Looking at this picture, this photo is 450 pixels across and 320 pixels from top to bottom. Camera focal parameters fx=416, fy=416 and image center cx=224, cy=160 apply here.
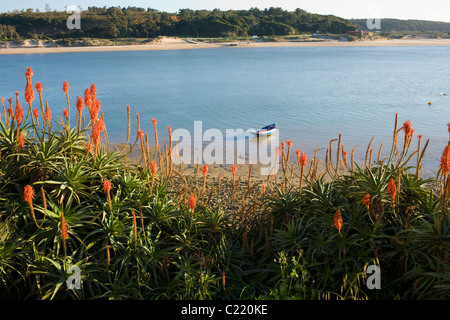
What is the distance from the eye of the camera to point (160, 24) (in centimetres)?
9906

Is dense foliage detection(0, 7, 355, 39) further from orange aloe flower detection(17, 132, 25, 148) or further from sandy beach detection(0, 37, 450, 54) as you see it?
orange aloe flower detection(17, 132, 25, 148)

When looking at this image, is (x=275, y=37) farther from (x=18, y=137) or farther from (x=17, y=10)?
(x=18, y=137)

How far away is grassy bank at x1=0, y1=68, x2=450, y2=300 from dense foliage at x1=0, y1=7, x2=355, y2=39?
302 feet

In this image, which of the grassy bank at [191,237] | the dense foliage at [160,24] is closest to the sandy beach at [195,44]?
the dense foliage at [160,24]

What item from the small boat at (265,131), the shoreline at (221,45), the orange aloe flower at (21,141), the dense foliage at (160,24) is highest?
the dense foliage at (160,24)

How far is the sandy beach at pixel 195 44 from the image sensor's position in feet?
255

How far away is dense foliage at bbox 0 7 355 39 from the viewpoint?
89812mm

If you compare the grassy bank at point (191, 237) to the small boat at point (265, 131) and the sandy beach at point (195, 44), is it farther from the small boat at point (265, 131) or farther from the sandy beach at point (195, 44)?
the sandy beach at point (195, 44)

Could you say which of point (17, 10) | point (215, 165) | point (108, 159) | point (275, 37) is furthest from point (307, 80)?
point (17, 10)

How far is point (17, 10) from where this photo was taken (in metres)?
107

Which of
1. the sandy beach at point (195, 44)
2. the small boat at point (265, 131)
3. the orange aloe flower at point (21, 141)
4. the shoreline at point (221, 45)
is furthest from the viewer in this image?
the sandy beach at point (195, 44)

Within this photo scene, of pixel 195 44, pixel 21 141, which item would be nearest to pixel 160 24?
pixel 195 44

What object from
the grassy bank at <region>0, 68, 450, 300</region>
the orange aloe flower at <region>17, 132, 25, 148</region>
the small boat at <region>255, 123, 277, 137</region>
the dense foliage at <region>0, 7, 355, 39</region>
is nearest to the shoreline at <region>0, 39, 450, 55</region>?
the dense foliage at <region>0, 7, 355, 39</region>

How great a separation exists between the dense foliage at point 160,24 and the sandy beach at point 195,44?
6.17 metres
